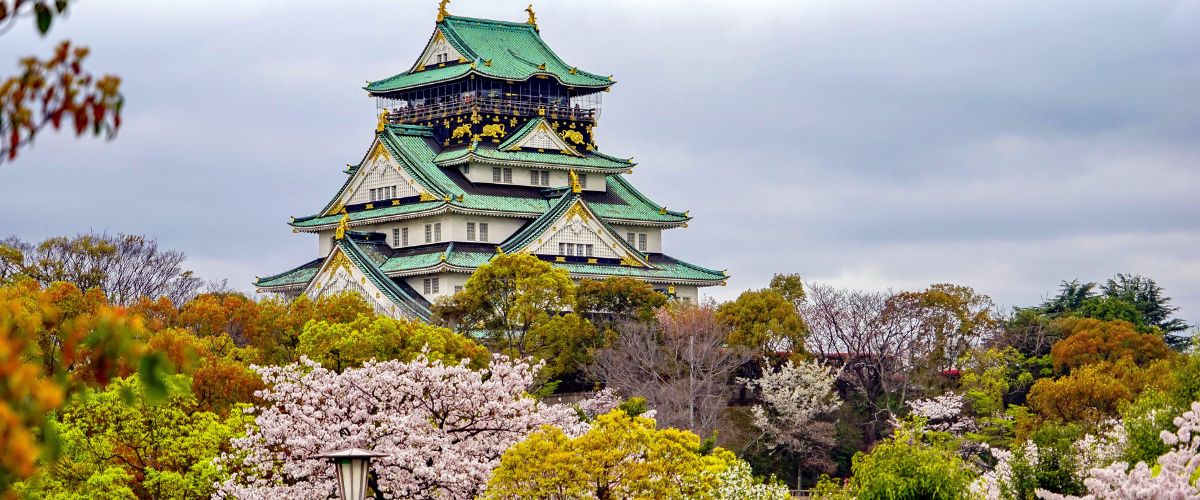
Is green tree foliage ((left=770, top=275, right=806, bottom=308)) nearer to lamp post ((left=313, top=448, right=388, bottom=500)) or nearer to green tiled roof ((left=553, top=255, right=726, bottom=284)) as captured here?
green tiled roof ((left=553, top=255, right=726, bottom=284))

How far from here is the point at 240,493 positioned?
4016cm

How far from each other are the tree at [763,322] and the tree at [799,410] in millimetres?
1934

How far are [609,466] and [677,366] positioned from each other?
32.2 m

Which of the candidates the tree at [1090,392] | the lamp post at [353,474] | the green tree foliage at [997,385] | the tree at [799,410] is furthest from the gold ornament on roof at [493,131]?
the lamp post at [353,474]

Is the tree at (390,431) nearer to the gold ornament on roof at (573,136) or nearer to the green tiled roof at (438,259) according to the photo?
the green tiled roof at (438,259)

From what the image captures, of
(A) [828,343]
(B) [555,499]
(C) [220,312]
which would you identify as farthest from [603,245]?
(B) [555,499]

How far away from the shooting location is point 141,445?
42906 mm

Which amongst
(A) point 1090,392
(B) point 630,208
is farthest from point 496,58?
(A) point 1090,392

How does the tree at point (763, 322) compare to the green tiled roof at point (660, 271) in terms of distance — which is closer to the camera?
the tree at point (763, 322)

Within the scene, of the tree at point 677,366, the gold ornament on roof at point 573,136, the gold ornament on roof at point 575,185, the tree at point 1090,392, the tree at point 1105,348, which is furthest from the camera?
the gold ornament on roof at point 573,136

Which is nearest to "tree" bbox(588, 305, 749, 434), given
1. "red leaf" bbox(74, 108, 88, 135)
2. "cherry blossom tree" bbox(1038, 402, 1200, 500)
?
"cherry blossom tree" bbox(1038, 402, 1200, 500)

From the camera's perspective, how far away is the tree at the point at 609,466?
35375mm

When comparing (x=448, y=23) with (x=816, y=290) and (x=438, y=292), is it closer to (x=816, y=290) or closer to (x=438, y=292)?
(x=438, y=292)

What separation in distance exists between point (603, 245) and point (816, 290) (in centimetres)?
1144
